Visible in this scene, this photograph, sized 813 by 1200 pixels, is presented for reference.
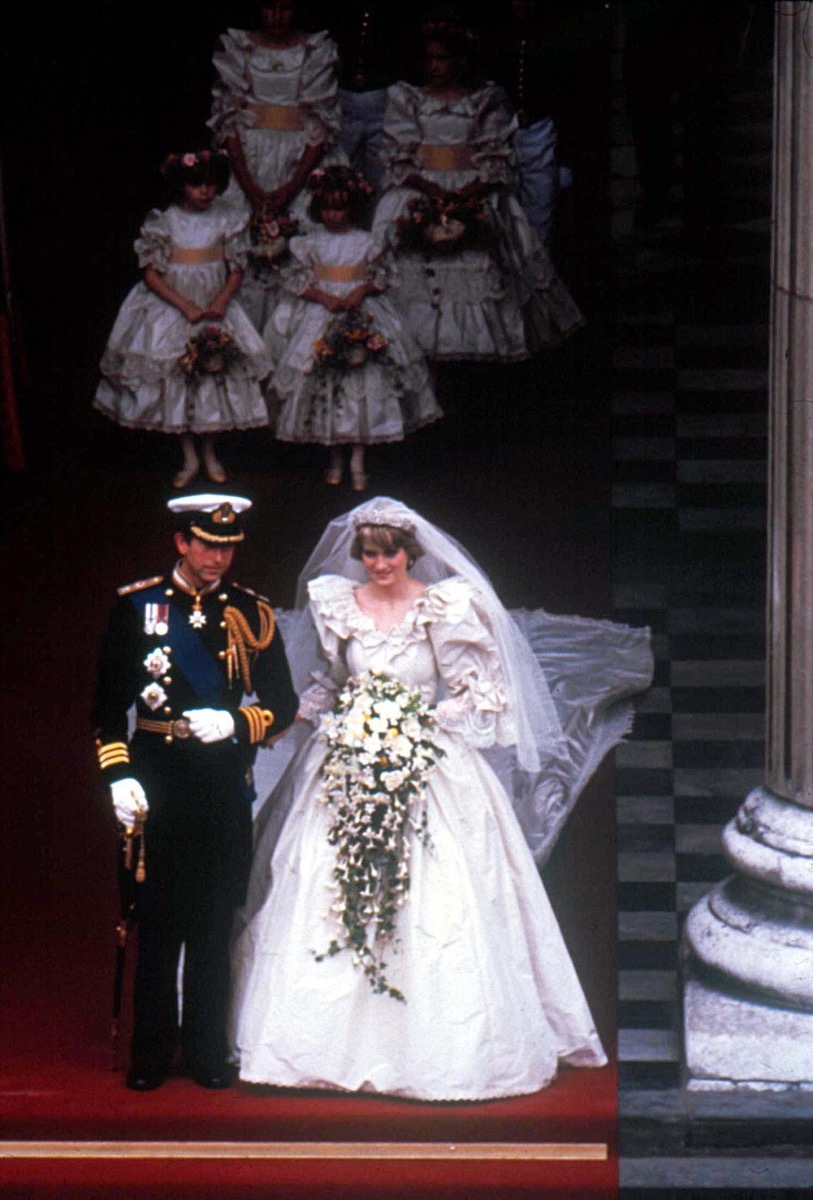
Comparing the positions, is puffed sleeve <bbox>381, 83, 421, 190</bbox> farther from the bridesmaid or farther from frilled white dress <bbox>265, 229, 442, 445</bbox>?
frilled white dress <bbox>265, 229, 442, 445</bbox>

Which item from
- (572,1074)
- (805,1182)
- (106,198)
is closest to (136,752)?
(572,1074)

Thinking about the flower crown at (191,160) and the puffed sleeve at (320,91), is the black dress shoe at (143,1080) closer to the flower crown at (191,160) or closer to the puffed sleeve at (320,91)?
the flower crown at (191,160)

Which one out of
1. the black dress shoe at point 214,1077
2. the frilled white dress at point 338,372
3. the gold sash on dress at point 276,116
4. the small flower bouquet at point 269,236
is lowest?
the black dress shoe at point 214,1077

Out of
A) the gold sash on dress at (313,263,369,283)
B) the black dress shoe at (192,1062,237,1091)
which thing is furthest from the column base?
the gold sash on dress at (313,263,369,283)

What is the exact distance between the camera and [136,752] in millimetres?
5762

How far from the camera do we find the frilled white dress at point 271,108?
9.68 meters

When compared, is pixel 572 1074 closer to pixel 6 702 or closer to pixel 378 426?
pixel 6 702

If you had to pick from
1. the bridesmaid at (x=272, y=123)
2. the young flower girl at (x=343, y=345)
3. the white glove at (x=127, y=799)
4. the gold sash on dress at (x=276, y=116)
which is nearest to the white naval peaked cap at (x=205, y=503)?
the white glove at (x=127, y=799)

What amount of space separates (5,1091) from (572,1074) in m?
1.54

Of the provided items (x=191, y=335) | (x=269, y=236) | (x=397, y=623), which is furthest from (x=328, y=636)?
(x=269, y=236)

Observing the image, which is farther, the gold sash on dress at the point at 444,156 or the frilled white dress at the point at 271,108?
the gold sash on dress at the point at 444,156

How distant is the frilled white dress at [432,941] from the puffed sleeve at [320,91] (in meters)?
4.39

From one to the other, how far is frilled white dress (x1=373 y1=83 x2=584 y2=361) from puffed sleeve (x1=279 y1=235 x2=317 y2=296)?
60cm

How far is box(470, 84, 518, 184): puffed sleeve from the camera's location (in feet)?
31.9
